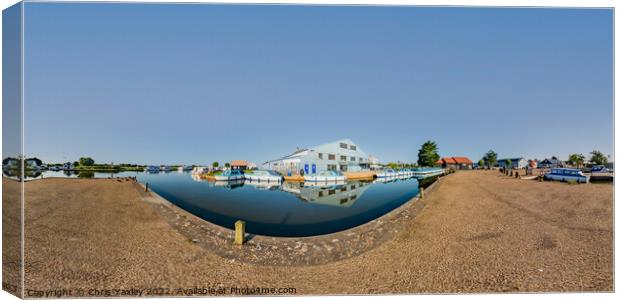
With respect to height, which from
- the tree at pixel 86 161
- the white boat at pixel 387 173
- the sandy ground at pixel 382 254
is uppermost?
the tree at pixel 86 161

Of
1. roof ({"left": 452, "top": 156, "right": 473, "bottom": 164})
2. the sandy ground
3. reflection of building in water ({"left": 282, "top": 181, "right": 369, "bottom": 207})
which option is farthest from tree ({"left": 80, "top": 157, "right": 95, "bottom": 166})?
roof ({"left": 452, "top": 156, "right": 473, "bottom": 164})

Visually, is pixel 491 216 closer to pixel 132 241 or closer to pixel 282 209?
pixel 282 209

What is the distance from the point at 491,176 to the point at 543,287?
2.38 m

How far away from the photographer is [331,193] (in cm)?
925

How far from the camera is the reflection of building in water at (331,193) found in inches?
288

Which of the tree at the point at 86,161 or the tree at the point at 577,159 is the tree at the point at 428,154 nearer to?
the tree at the point at 577,159

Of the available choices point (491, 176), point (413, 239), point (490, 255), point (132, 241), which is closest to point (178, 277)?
point (132, 241)

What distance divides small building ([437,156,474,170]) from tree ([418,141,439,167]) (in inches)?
6.4

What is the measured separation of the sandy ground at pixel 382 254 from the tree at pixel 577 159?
52 cm

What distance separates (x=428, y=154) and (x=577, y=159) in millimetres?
1905

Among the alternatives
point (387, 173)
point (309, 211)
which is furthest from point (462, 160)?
point (309, 211)

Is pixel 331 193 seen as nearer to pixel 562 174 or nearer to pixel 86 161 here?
pixel 562 174

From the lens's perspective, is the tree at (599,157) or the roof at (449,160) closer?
the tree at (599,157)

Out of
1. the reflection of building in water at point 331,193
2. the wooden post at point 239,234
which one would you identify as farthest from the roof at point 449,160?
the wooden post at point 239,234
